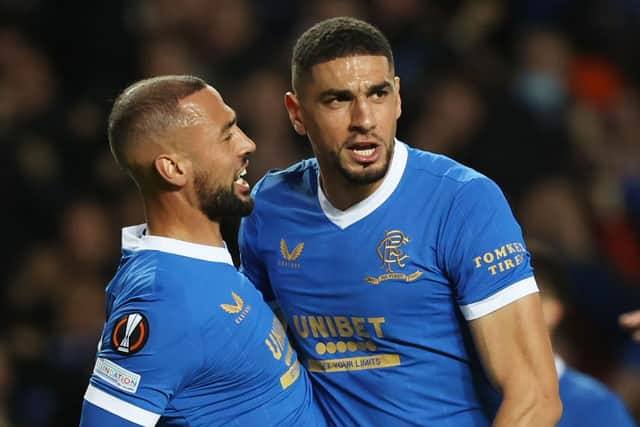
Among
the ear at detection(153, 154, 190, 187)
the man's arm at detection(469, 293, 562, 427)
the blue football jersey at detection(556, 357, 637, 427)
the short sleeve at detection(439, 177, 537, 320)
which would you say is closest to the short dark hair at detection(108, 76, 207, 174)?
the ear at detection(153, 154, 190, 187)

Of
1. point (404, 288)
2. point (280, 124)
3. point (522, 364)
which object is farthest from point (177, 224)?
point (280, 124)

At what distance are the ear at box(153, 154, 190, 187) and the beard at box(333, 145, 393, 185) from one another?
1.55ft

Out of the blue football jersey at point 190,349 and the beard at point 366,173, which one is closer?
the blue football jersey at point 190,349

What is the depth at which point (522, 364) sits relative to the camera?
11.2 ft

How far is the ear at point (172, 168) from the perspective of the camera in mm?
3570

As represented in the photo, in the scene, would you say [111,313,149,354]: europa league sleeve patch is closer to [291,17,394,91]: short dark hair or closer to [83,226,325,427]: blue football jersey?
[83,226,325,427]: blue football jersey

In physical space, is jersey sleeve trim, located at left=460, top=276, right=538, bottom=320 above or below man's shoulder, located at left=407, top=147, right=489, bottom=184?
below

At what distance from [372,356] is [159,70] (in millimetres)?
4072

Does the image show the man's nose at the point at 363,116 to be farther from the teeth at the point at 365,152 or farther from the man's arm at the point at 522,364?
the man's arm at the point at 522,364

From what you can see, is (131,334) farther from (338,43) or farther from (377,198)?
(338,43)

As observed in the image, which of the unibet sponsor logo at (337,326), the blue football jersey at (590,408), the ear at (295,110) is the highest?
the ear at (295,110)

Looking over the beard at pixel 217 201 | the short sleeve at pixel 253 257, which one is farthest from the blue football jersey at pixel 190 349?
the short sleeve at pixel 253 257

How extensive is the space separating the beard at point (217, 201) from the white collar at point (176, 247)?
111 mm

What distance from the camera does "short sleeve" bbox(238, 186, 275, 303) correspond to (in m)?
4.00
